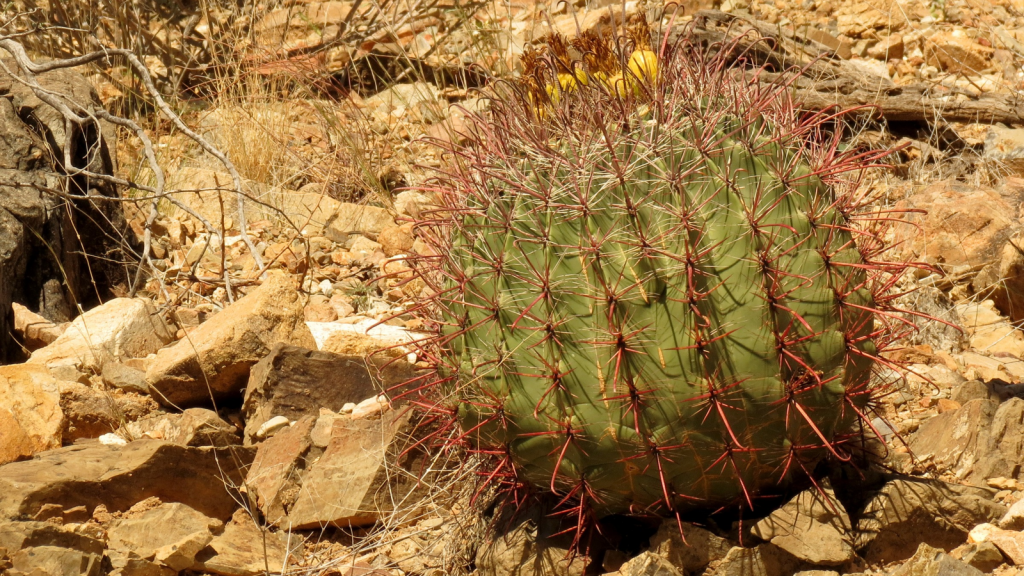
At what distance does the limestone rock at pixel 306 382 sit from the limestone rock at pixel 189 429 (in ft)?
0.40

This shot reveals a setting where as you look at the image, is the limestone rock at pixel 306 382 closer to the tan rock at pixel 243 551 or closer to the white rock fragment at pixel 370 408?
the white rock fragment at pixel 370 408


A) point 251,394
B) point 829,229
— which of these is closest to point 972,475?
point 829,229

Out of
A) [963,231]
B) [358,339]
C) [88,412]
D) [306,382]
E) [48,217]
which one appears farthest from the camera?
[963,231]

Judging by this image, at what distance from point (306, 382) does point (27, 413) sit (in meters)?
0.94

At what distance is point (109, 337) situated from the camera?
13.0ft

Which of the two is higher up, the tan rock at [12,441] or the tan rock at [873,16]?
the tan rock at [12,441]

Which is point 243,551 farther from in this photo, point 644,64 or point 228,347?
point 644,64

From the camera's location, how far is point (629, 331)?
2.15 metres

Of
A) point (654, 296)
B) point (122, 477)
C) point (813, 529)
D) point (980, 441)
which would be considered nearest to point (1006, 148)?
point (980, 441)

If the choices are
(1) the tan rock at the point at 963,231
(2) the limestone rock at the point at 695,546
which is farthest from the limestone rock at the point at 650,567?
(1) the tan rock at the point at 963,231

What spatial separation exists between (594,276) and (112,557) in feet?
5.09

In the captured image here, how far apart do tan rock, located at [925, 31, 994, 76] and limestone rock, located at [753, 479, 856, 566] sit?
484 centimetres

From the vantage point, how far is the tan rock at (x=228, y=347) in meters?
3.64

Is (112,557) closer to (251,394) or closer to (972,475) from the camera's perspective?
(251,394)
